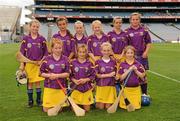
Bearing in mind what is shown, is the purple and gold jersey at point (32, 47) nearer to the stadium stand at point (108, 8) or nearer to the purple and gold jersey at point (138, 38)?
the purple and gold jersey at point (138, 38)

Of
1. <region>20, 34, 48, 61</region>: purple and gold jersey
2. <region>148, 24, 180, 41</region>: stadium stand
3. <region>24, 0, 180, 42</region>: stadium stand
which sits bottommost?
<region>148, 24, 180, 41</region>: stadium stand

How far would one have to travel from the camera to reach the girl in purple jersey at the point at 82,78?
314 inches

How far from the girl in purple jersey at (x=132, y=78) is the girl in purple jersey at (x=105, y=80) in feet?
0.61

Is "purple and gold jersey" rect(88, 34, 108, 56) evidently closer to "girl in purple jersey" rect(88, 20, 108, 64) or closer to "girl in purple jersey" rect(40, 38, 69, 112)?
"girl in purple jersey" rect(88, 20, 108, 64)

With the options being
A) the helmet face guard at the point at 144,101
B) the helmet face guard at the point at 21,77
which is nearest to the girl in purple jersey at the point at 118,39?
the helmet face guard at the point at 144,101

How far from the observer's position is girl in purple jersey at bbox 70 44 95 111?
7.98 metres

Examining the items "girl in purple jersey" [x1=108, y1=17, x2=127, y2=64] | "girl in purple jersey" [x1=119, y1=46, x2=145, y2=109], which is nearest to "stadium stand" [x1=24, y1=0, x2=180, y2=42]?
"girl in purple jersey" [x1=108, y1=17, x2=127, y2=64]

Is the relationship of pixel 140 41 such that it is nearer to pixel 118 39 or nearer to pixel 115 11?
pixel 118 39

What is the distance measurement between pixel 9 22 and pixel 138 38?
287ft

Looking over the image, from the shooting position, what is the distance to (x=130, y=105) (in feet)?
26.1

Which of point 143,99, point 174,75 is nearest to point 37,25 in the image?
point 143,99

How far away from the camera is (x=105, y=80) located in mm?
8203

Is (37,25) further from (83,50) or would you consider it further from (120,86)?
(120,86)

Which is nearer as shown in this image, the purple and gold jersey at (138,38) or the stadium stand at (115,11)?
the purple and gold jersey at (138,38)
